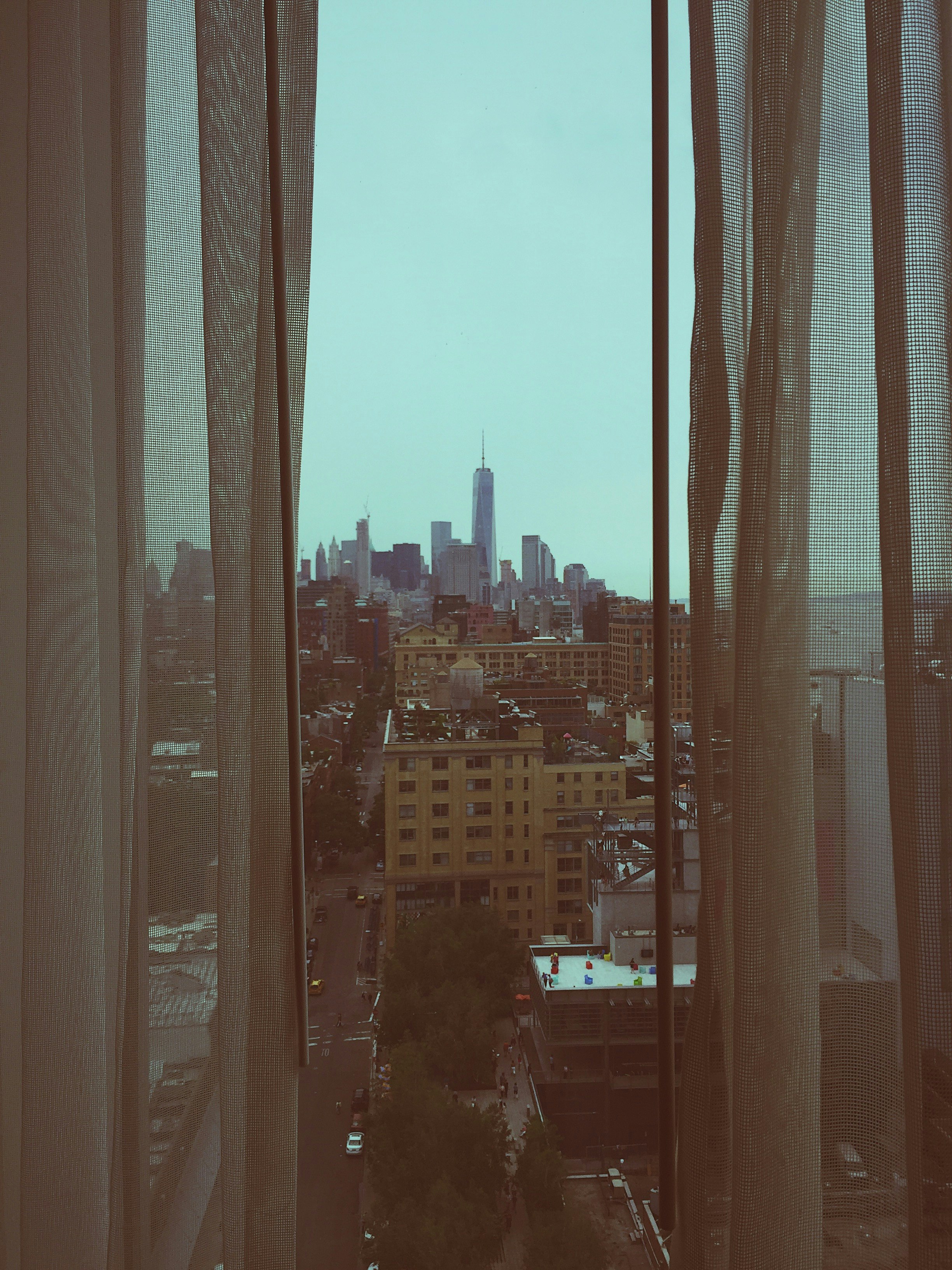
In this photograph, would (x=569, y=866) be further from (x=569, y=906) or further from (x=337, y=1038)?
(x=337, y=1038)

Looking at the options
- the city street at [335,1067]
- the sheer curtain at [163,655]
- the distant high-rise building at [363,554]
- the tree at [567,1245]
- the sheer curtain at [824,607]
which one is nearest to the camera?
the sheer curtain at [824,607]

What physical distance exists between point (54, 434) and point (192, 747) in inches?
15.5

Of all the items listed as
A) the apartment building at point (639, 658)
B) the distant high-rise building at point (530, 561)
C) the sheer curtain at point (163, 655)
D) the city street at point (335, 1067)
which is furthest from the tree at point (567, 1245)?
the distant high-rise building at point (530, 561)

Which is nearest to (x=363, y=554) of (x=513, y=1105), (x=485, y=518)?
(x=485, y=518)

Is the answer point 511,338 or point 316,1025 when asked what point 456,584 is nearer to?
point 511,338

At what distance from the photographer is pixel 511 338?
46.9 inches

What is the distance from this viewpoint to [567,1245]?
995 millimetres

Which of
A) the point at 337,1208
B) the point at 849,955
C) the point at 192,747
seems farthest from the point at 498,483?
the point at 337,1208

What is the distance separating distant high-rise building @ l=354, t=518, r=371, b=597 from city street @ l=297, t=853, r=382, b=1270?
404mm

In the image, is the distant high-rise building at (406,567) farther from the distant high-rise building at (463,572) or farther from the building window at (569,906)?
the building window at (569,906)

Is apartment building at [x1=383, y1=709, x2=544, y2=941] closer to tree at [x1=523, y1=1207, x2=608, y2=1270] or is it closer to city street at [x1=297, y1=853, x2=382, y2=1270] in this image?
city street at [x1=297, y1=853, x2=382, y2=1270]

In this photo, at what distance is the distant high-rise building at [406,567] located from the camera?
1.19m

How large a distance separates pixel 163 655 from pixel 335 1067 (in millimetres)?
644

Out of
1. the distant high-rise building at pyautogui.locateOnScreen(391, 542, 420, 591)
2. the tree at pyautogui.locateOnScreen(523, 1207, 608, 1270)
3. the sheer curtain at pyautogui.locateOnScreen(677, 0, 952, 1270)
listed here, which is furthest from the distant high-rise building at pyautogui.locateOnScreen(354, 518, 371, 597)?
the tree at pyautogui.locateOnScreen(523, 1207, 608, 1270)
